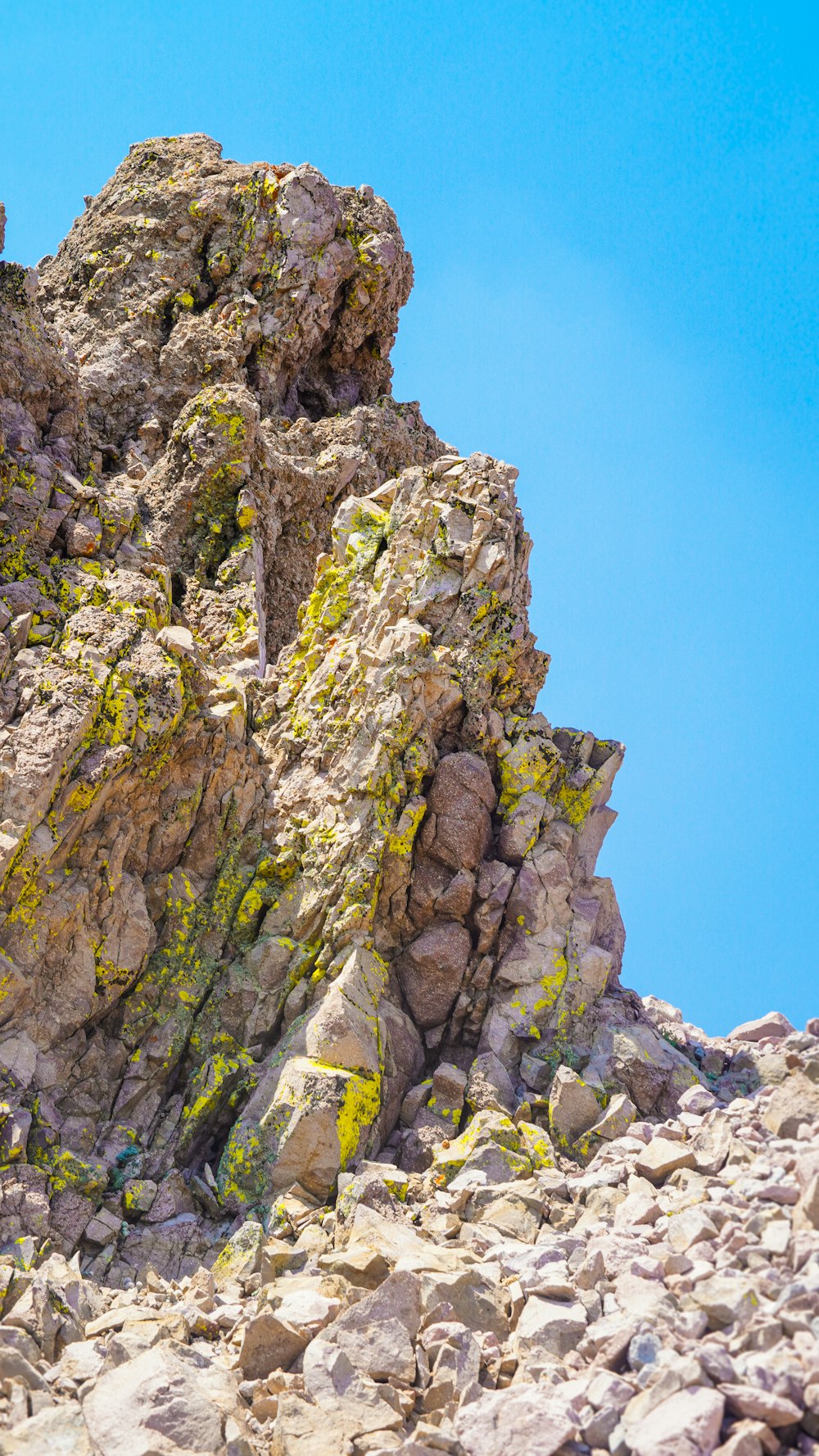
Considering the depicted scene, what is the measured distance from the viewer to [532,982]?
18.5 metres

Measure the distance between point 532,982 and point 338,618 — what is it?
7.97 m

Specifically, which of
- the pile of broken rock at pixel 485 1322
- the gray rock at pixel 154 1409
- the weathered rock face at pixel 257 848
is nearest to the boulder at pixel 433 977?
the weathered rock face at pixel 257 848

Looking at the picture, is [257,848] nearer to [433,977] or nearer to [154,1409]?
[433,977]

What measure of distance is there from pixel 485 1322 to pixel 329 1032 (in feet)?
18.0

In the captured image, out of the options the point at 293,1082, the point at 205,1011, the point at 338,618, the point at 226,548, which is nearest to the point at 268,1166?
the point at 293,1082

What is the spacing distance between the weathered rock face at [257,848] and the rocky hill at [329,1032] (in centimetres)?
7

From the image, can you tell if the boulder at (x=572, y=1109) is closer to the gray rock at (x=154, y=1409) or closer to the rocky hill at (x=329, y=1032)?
the rocky hill at (x=329, y=1032)

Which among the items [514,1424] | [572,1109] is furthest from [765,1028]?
[514,1424]

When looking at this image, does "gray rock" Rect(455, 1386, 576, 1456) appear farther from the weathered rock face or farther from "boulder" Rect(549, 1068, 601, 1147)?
"boulder" Rect(549, 1068, 601, 1147)

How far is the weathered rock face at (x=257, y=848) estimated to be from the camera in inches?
643

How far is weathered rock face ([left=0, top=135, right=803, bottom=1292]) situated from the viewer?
643 inches

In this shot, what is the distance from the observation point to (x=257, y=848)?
19719 mm

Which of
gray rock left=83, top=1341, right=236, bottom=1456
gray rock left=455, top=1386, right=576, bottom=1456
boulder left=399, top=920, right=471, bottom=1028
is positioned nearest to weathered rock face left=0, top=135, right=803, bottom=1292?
boulder left=399, top=920, right=471, bottom=1028

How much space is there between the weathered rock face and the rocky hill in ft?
0.22
